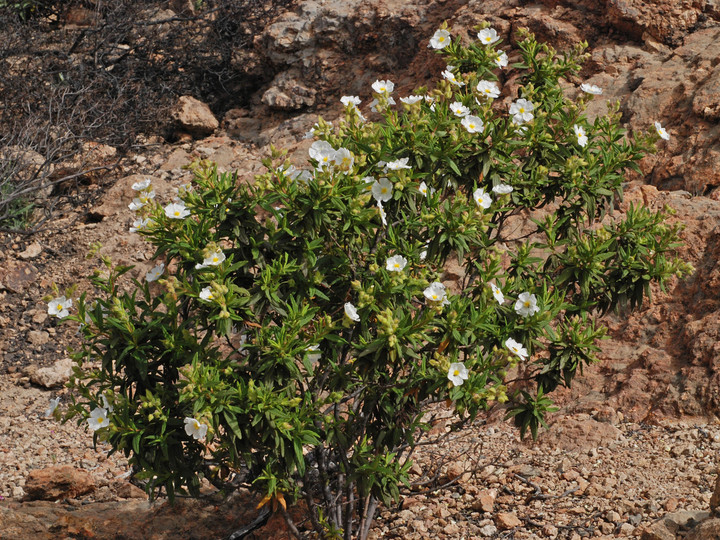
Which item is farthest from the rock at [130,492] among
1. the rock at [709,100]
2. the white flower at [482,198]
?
the rock at [709,100]

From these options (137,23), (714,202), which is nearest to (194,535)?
(714,202)

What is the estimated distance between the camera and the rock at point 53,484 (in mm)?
4727

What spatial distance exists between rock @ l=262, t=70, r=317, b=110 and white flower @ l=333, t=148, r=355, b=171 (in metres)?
5.64

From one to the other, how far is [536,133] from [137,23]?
7.42 meters

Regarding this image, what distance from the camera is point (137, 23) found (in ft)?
31.3

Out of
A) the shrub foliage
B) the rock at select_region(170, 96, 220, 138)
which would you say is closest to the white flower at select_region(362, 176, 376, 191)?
the shrub foliage

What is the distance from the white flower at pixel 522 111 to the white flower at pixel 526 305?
0.80 metres

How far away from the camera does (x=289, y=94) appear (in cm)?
862

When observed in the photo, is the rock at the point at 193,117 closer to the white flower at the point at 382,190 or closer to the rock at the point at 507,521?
the white flower at the point at 382,190

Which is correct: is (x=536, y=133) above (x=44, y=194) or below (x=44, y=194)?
above

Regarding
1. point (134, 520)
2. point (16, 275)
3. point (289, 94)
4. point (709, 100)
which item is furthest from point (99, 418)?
point (289, 94)

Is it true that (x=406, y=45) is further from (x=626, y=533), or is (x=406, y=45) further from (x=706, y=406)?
(x=626, y=533)

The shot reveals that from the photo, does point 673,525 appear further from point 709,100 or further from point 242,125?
point 242,125

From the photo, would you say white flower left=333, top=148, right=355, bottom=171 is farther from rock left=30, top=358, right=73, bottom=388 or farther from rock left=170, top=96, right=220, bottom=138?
rock left=170, top=96, right=220, bottom=138
